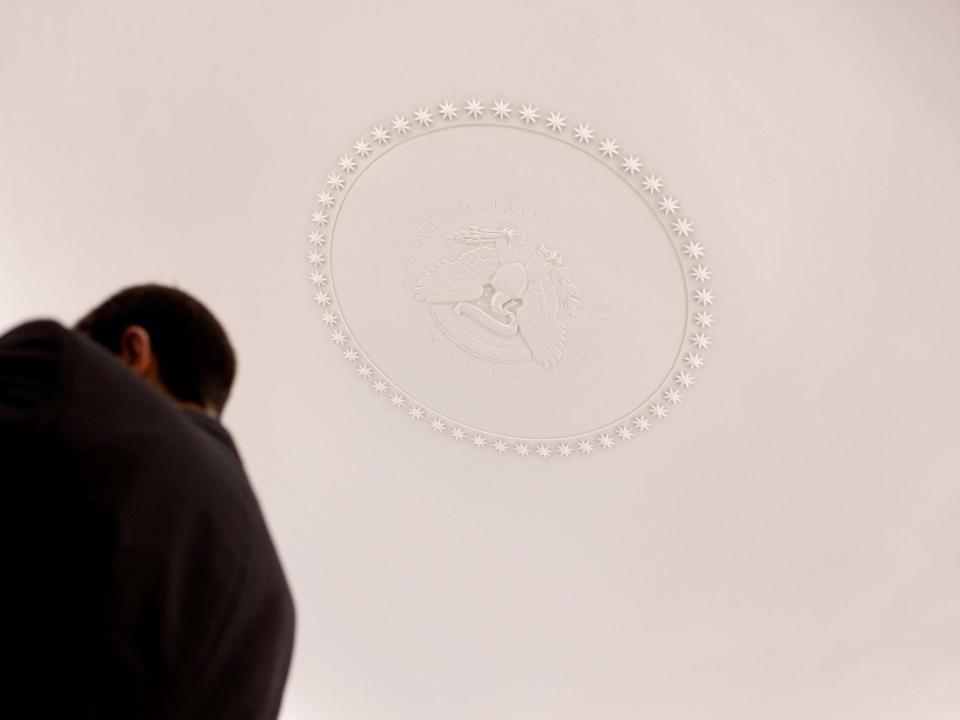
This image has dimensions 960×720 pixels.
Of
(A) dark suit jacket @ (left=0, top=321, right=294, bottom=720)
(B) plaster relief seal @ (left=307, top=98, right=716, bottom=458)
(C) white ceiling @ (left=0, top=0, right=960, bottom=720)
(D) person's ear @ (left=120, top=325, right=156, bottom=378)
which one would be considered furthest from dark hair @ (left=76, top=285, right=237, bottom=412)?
(B) plaster relief seal @ (left=307, top=98, right=716, bottom=458)

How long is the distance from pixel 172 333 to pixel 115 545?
0.66 m

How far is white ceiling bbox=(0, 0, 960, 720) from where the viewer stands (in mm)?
6086

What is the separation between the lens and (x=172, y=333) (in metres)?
2.04

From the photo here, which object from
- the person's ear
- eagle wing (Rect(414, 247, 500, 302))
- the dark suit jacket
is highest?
eagle wing (Rect(414, 247, 500, 302))

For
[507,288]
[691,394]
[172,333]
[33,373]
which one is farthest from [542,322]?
[33,373]

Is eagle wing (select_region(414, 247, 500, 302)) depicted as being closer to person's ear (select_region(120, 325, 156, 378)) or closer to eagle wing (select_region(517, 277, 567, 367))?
eagle wing (select_region(517, 277, 567, 367))

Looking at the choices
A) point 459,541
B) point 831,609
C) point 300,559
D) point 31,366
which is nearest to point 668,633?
point 831,609

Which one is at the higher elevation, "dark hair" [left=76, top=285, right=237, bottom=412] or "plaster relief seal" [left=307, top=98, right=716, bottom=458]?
"plaster relief seal" [left=307, top=98, right=716, bottom=458]

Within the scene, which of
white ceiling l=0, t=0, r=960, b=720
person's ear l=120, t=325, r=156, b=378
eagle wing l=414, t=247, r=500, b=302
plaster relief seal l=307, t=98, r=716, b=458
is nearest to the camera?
person's ear l=120, t=325, r=156, b=378

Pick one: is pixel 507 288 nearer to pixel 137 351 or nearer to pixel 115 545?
pixel 137 351

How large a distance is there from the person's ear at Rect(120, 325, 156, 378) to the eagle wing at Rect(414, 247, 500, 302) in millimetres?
5345

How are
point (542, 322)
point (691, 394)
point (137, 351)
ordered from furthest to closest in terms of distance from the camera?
point (691, 394)
point (542, 322)
point (137, 351)

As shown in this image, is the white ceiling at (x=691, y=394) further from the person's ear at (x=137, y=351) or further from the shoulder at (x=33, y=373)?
the shoulder at (x=33, y=373)

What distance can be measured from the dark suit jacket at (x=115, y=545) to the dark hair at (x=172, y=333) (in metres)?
0.35
